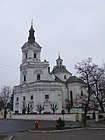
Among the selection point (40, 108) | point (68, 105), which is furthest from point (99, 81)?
point (68, 105)

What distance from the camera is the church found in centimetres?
7238

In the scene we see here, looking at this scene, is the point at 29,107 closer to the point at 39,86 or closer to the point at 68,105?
the point at 39,86

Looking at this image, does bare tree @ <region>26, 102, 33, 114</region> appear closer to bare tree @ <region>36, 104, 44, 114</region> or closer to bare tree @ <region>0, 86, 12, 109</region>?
bare tree @ <region>36, 104, 44, 114</region>

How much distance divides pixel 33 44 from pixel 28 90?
17.5 metres

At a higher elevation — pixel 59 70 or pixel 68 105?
pixel 59 70

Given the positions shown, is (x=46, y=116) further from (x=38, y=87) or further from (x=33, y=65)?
(x=33, y=65)

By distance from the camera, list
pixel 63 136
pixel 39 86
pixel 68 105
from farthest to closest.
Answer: pixel 68 105
pixel 39 86
pixel 63 136

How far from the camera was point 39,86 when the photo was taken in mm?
72750

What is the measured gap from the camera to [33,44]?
8219 cm

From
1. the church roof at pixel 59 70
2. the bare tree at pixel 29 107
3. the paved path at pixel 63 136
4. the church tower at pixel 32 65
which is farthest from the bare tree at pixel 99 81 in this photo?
the church roof at pixel 59 70

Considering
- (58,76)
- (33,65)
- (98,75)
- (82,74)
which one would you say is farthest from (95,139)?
(58,76)

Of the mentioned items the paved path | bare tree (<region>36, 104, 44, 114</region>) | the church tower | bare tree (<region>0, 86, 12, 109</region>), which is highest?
the church tower

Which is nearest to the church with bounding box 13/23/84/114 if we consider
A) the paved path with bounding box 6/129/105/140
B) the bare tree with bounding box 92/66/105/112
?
the bare tree with bounding box 92/66/105/112

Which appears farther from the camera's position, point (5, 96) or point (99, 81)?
point (5, 96)
